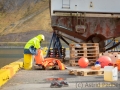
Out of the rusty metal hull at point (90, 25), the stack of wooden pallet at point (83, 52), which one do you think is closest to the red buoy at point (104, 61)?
the stack of wooden pallet at point (83, 52)

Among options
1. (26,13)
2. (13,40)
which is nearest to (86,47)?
(13,40)

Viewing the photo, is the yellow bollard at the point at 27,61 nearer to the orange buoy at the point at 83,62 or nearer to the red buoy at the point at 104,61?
the orange buoy at the point at 83,62

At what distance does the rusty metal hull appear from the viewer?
44.9 feet

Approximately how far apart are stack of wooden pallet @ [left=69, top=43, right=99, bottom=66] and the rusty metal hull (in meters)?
0.89

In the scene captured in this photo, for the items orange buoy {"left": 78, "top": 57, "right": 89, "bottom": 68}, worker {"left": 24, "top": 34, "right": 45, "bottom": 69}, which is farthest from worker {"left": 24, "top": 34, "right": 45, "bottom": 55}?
orange buoy {"left": 78, "top": 57, "right": 89, "bottom": 68}

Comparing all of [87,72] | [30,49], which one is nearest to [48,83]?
[87,72]

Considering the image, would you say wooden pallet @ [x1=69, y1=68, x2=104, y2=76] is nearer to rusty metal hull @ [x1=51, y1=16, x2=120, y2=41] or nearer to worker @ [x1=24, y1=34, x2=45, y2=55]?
worker @ [x1=24, y1=34, x2=45, y2=55]

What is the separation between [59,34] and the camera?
15477 mm

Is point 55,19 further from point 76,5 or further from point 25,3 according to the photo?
point 25,3

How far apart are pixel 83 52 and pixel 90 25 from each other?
1.47 meters

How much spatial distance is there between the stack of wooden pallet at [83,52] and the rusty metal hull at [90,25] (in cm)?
89

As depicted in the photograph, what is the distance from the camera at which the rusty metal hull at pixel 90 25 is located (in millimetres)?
13680

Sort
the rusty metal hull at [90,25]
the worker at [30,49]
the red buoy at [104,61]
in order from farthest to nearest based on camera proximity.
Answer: the rusty metal hull at [90,25] < the worker at [30,49] < the red buoy at [104,61]

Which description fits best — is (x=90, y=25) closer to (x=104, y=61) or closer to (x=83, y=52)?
(x=83, y=52)
